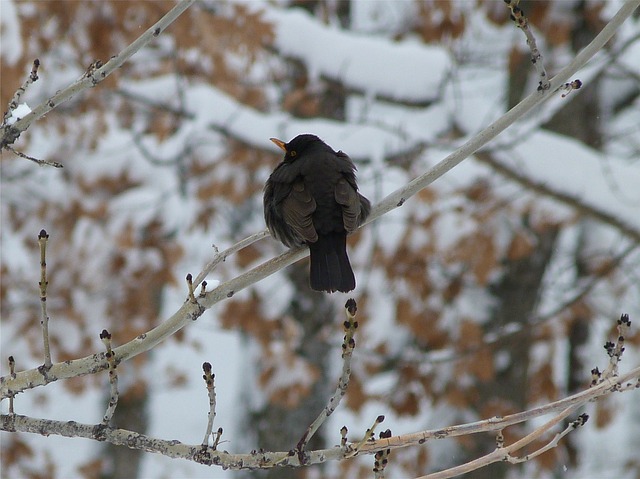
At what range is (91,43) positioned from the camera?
6152 mm

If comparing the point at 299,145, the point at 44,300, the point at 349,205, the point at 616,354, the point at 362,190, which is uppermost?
the point at 362,190

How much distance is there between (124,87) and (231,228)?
156 cm

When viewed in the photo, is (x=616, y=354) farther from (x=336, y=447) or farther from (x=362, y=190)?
(x=362, y=190)

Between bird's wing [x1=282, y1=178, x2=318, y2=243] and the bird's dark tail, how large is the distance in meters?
0.06

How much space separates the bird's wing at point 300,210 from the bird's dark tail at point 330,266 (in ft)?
0.19

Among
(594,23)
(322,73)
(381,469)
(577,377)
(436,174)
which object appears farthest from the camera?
(577,377)

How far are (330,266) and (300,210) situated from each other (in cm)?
35

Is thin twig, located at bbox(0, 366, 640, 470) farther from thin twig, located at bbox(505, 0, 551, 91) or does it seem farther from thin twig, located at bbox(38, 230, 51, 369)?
thin twig, located at bbox(505, 0, 551, 91)

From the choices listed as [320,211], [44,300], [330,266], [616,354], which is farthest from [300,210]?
[616,354]

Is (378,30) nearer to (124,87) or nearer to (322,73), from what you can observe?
(322,73)

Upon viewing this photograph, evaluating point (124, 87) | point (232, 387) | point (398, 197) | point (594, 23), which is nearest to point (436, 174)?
point (398, 197)

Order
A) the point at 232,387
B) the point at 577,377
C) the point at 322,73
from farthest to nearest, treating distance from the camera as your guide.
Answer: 1. the point at 232,387
2. the point at 577,377
3. the point at 322,73

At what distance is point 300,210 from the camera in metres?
3.59


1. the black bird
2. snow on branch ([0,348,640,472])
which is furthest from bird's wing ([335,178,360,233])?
snow on branch ([0,348,640,472])
